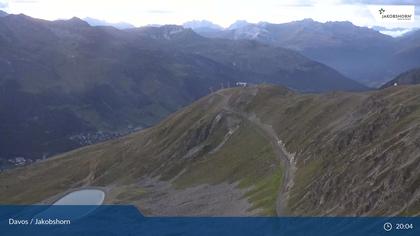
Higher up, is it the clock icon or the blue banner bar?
the clock icon

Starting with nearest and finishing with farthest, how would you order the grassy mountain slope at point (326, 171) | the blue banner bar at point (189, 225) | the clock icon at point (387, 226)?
the clock icon at point (387, 226) < the blue banner bar at point (189, 225) < the grassy mountain slope at point (326, 171)

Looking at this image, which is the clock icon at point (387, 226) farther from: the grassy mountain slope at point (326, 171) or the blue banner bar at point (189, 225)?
the grassy mountain slope at point (326, 171)

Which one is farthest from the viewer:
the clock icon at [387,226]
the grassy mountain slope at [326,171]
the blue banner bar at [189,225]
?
the grassy mountain slope at [326,171]

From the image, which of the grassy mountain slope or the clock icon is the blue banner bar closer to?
the clock icon

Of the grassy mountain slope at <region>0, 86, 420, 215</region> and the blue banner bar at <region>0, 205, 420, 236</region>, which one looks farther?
the grassy mountain slope at <region>0, 86, 420, 215</region>


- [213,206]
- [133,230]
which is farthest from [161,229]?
[213,206]

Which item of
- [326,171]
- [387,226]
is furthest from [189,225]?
[387,226]

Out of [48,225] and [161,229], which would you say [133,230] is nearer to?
[161,229]

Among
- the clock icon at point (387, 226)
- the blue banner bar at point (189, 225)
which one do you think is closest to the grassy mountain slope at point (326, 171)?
the clock icon at point (387, 226)

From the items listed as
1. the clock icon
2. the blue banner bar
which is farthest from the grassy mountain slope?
the blue banner bar

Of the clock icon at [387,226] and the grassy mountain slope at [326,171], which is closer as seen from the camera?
the clock icon at [387,226]

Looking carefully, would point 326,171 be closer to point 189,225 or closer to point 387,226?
point 189,225
